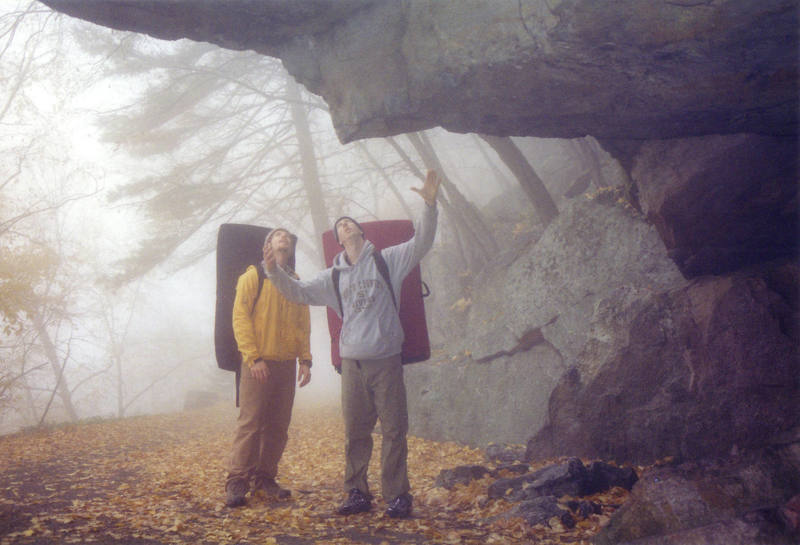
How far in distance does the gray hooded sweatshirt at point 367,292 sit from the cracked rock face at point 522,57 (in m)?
1.17

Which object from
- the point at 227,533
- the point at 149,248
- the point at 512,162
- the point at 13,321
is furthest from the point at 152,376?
the point at 227,533

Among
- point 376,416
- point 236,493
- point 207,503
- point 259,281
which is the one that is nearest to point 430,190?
point 259,281

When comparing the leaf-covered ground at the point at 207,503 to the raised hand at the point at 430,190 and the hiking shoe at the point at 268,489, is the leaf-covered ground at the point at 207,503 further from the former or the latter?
the raised hand at the point at 430,190

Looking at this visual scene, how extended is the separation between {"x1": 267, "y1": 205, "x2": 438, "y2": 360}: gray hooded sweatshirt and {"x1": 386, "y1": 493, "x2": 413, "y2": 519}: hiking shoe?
1.19m

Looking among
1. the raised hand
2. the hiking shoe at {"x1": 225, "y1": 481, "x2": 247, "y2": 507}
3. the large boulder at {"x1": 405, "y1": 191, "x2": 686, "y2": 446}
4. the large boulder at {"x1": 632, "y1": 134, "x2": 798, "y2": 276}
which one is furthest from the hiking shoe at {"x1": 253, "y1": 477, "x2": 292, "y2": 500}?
the large boulder at {"x1": 632, "y1": 134, "x2": 798, "y2": 276}

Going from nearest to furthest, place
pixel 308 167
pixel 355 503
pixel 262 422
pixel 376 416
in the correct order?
pixel 355 503 < pixel 376 416 < pixel 262 422 < pixel 308 167

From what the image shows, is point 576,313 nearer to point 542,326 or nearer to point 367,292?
point 542,326

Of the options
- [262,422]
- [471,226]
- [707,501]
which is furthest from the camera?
[471,226]

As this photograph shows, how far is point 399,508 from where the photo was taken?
13.3 feet

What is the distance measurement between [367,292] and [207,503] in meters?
2.48

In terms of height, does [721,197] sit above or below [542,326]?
above

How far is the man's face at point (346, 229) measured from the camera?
4480 mm

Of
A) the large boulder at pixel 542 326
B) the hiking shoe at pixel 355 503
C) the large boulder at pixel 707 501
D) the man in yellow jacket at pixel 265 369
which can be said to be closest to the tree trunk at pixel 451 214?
the large boulder at pixel 542 326

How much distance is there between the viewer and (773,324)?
4.58 m
